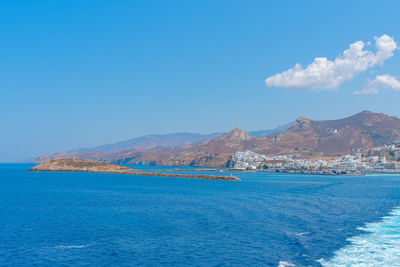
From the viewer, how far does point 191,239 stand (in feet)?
131

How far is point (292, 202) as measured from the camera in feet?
240

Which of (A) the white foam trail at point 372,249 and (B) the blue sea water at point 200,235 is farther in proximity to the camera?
(B) the blue sea water at point 200,235

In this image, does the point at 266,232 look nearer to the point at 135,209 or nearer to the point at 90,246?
the point at 90,246

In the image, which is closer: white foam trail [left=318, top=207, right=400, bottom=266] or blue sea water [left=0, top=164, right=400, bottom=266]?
white foam trail [left=318, top=207, right=400, bottom=266]

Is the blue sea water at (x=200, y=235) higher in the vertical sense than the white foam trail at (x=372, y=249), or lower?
higher

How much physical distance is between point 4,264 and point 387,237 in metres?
43.2

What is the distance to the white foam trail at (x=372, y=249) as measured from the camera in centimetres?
3216

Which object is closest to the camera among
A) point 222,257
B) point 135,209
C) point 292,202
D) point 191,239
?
point 222,257

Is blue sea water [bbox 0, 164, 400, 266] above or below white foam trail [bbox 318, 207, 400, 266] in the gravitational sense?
above

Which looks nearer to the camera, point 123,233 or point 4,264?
point 4,264

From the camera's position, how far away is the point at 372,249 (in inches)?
1433

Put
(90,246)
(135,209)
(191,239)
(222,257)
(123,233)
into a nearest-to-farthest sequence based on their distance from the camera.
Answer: (222,257)
(90,246)
(191,239)
(123,233)
(135,209)

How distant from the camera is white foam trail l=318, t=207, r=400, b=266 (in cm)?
3216

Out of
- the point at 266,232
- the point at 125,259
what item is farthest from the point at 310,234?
the point at 125,259
